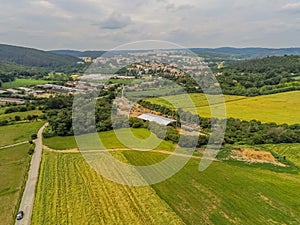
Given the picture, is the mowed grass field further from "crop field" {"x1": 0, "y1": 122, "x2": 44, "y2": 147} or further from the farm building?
"crop field" {"x1": 0, "y1": 122, "x2": 44, "y2": 147}

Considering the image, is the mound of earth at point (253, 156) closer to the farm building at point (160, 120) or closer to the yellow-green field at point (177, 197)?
the yellow-green field at point (177, 197)

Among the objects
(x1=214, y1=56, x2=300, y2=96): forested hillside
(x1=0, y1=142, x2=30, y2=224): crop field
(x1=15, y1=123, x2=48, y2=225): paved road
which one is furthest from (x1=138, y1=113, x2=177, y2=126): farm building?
(x1=214, y1=56, x2=300, y2=96): forested hillside

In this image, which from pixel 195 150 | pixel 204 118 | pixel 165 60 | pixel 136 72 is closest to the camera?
pixel 195 150

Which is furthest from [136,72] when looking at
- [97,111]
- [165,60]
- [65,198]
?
[65,198]

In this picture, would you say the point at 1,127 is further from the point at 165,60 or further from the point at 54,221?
the point at 165,60

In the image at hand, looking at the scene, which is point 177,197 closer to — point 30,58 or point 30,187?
→ point 30,187
